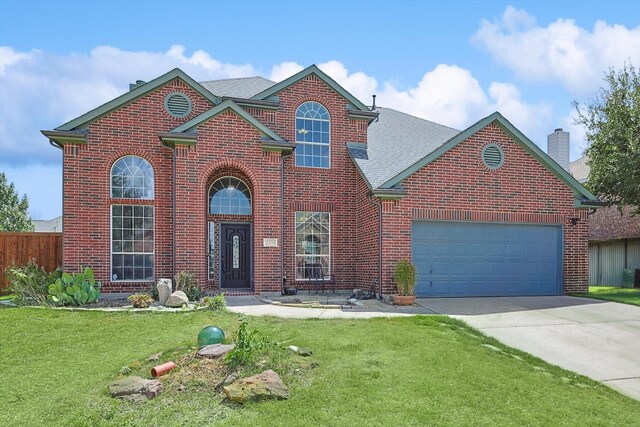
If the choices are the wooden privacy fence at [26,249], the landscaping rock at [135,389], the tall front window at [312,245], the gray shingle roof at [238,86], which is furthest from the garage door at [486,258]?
the wooden privacy fence at [26,249]

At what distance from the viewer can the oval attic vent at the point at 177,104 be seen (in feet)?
45.6

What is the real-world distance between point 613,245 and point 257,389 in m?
21.4

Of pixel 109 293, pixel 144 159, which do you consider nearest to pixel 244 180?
pixel 144 159

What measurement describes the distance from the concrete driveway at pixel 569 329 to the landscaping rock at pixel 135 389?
19.1 feet

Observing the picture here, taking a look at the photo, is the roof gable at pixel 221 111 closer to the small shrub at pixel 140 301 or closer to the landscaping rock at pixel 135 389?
the small shrub at pixel 140 301

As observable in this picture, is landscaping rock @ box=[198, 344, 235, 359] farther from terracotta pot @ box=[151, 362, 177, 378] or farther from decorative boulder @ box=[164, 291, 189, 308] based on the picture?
decorative boulder @ box=[164, 291, 189, 308]

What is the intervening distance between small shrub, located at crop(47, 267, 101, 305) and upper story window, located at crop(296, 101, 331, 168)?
22.4 ft

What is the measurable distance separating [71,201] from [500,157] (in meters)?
12.0

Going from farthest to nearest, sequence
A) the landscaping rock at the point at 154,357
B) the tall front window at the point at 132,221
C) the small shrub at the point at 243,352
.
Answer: the tall front window at the point at 132,221, the landscaping rock at the point at 154,357, the small shrub at the point at 243,352

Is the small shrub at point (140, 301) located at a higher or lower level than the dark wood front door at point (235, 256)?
lower

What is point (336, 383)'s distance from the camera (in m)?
5.81

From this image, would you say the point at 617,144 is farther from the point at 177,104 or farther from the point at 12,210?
the point at 12,210

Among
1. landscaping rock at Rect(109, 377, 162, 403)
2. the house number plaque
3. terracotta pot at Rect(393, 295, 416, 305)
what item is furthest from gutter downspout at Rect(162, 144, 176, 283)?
landscaping rock at Rect(109, 377, 162, 403)

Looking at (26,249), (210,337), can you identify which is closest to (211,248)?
(26,249)
